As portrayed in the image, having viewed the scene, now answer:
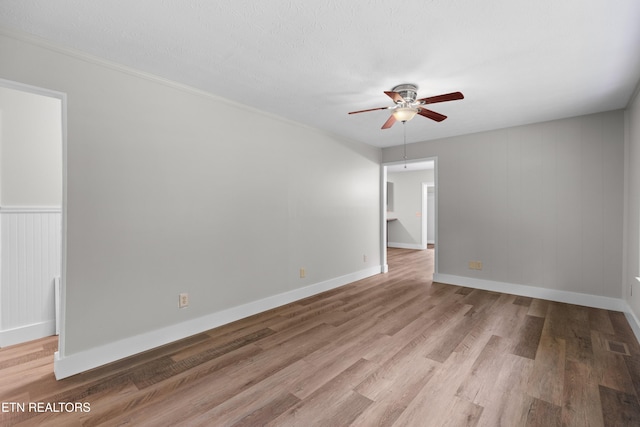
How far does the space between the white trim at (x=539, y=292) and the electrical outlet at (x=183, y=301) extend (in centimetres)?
367

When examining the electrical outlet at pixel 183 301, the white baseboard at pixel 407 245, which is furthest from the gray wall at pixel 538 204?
the white baseboard at pixel 407 245

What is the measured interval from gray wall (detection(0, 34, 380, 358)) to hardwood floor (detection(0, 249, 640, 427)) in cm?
40

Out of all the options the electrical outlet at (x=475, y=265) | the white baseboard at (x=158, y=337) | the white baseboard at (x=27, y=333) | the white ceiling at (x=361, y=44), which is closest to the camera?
the white ceiling at (x=361, y=44)

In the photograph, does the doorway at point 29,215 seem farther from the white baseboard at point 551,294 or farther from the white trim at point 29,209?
the white baseboard at point 551,294

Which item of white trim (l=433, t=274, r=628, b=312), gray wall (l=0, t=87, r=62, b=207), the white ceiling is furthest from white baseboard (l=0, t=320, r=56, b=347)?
white trim (l=433, t=274, r=628, b=312)

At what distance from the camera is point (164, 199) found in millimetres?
2588

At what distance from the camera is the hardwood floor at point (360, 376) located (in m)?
1.69

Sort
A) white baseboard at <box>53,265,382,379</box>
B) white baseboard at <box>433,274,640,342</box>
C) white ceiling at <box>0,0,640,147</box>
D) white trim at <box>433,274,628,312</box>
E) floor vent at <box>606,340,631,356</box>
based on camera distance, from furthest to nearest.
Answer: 1. white trim at <box>433,274,628,312</box>
2. white baseboard at <box>433,274,640,342</box>
3. floor vent at <box>606,340,631,356</box>
4. white baseboard at <box>53,265,382,379</box>
5. white ceiling at <box>0,0,640,147</box>

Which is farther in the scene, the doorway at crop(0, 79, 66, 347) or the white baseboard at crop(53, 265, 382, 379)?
the doorway at crop(0, 79, 66, 347)

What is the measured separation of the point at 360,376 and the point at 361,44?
231cm

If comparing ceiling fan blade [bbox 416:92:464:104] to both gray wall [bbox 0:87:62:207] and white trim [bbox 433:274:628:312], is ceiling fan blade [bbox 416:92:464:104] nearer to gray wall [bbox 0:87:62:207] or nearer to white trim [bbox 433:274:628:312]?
white trim [bbox 433:274:628:312]

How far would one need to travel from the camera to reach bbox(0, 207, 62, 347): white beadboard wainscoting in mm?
2592

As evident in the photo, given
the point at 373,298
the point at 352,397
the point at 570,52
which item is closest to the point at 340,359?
the point at 352,397

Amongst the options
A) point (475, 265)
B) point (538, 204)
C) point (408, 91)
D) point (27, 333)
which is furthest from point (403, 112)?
point (27, 333)
